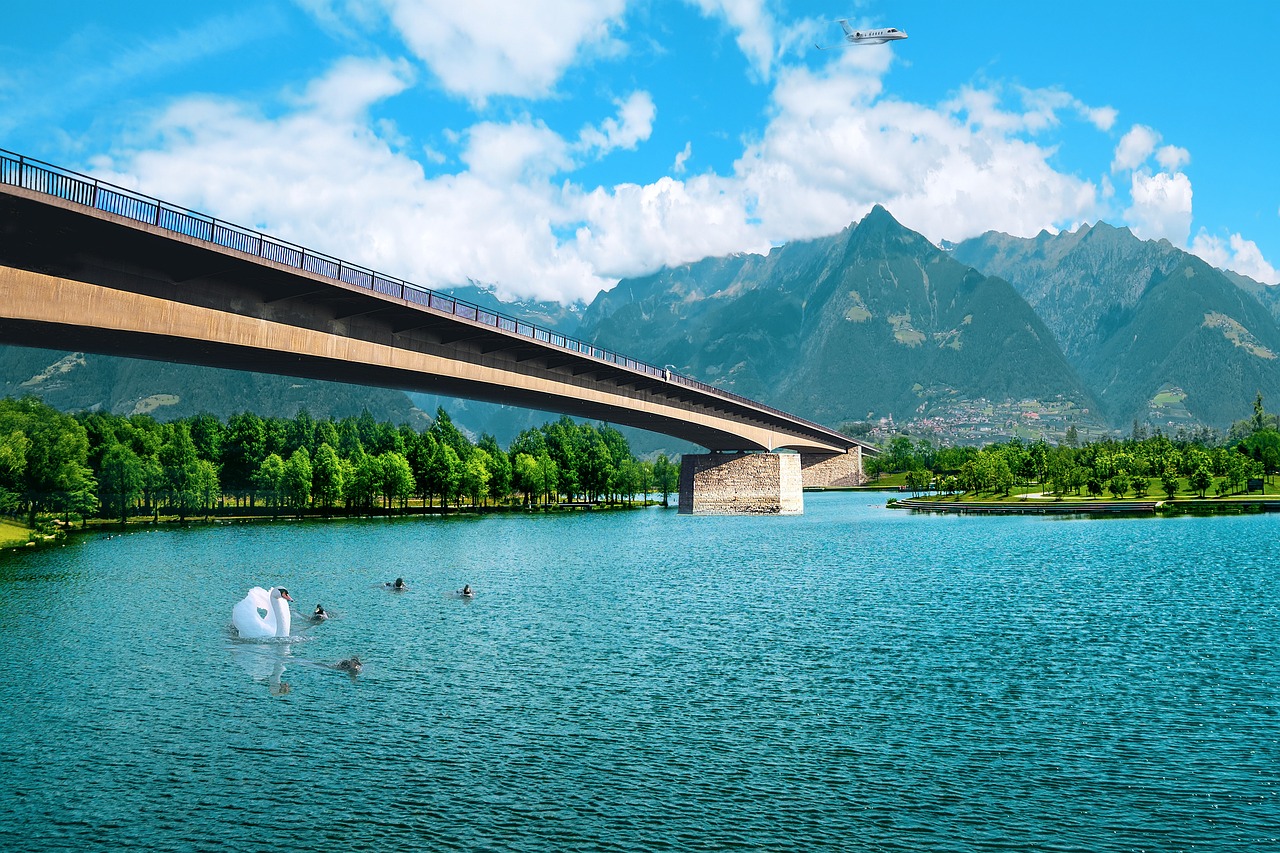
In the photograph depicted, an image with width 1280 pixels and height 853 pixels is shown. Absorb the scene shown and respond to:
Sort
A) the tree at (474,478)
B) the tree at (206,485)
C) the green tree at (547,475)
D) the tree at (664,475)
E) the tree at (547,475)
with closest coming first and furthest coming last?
the tree at (206,485) < the tree at (474,478) < the tree at (547,475) < the green tree at (547,475) < the tree at (664,475)

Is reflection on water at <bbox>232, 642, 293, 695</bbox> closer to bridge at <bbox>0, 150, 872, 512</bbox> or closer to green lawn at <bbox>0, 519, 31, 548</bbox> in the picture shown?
bridge at <bbox>0, 150, 872, 512</bbox>

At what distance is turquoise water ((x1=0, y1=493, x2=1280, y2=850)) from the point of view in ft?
50.4

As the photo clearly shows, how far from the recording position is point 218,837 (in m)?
14.9

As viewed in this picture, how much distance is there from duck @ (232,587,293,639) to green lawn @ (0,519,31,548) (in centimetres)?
4534

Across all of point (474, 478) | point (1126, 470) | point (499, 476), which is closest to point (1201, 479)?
point (1126, 470)

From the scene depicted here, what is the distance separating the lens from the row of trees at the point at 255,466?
82312mm

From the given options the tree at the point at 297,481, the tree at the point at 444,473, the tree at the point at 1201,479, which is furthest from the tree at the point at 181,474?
the tree at the point at 1201,479

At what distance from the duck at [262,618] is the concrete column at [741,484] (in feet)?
271

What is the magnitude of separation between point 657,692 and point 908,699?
6.82 meters

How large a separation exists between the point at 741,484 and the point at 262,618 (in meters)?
86.0

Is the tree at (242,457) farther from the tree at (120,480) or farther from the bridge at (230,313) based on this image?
the bridge at (230,313)

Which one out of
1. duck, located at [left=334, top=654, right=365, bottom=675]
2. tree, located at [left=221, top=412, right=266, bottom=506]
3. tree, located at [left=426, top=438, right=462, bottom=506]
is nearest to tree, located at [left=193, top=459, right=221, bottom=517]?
tree, located at [left=221, top=412, right=266, bottom=506]

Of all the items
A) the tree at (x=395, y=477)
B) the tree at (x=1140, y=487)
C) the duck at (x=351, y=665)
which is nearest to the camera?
the duck at (x=351, y=665)

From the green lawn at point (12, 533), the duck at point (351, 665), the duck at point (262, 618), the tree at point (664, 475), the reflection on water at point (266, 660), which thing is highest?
the tree at point (664, 475)
